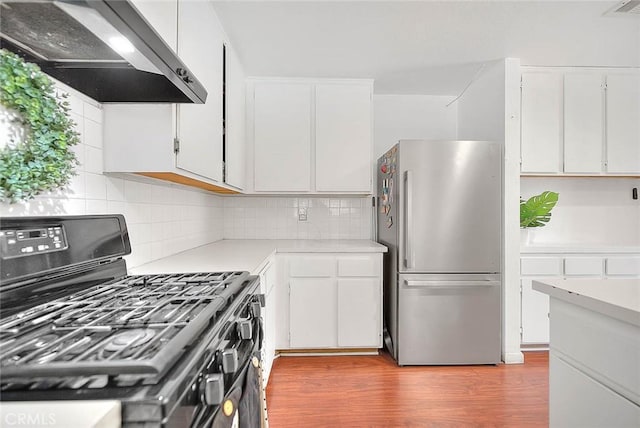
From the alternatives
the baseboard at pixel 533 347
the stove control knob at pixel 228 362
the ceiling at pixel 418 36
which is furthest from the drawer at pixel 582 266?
the stove control knob at pixel 228 362

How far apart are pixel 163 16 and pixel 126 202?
820mm

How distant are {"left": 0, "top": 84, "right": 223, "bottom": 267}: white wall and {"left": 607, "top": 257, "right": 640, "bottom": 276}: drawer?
3378mm

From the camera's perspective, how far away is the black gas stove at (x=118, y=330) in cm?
49

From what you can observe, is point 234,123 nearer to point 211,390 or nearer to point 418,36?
point 418,36

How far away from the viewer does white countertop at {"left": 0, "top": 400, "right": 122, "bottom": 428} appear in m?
0.42

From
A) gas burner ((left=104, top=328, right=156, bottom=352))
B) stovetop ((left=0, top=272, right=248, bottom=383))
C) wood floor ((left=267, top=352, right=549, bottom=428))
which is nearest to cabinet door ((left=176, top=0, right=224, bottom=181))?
stovetop ((left=0, top=272, right=248, bottom=383))

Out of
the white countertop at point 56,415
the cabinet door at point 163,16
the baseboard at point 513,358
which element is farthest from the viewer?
the baseboard at point 513,358

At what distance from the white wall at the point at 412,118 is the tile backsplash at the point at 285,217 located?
84 centimetres

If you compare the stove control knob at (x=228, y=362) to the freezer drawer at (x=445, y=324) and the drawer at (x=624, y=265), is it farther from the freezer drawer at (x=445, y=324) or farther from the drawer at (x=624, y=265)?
the drawer at (x=624, y=265)

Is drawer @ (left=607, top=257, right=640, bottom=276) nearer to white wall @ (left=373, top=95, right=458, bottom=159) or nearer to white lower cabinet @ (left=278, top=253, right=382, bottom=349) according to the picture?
white wall @ (left=373, top=95, right=458, bottom=159)

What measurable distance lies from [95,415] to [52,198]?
0.94 m

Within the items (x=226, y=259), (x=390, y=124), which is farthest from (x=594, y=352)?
(x=390, y=124)

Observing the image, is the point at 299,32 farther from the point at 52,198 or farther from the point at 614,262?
the point at 614,262

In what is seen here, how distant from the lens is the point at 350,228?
3.26m
